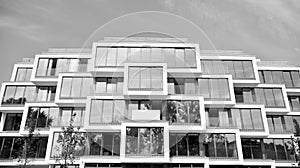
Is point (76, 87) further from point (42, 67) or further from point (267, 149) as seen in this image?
point (267, 149)

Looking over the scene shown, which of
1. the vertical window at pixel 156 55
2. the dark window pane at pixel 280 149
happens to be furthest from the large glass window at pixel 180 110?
the dark window pane at pixel 280 149

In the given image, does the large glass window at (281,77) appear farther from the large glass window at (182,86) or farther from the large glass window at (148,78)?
the large glass window at (148,78)

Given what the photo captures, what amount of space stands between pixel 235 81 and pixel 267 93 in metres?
3.81

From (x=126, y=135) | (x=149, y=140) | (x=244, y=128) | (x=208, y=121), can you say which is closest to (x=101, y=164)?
(x=126, y=135)

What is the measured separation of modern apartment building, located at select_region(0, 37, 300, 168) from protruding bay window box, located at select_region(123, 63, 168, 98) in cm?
8

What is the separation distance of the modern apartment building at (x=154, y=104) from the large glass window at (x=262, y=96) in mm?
94

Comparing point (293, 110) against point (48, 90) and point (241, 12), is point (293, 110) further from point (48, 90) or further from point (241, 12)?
point (48, 90)

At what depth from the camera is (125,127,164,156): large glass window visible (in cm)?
Result: 1587

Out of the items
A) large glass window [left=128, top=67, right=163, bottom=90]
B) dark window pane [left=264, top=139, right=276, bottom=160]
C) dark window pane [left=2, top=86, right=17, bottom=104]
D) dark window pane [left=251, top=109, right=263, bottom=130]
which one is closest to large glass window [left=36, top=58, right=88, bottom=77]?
dark window pane [left=2, top=86, right=17, bottom=104]

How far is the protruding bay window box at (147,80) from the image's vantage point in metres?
18.8

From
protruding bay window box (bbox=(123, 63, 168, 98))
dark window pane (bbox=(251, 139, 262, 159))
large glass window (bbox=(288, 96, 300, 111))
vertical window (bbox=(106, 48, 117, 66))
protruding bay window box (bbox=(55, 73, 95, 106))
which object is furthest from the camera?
large glass window (bbox=(288, 96, 300, 111))

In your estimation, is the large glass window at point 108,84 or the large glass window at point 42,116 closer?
the large glass window at point 108,84

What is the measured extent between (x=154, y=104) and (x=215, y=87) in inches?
322

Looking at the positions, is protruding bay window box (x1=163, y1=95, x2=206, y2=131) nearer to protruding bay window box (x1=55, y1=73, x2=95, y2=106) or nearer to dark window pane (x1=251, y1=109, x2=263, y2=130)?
dark window pane (x1=251, y1=109, x2=263, y2=130)
